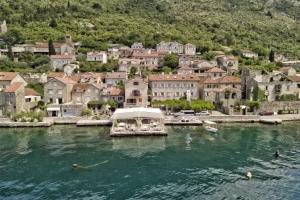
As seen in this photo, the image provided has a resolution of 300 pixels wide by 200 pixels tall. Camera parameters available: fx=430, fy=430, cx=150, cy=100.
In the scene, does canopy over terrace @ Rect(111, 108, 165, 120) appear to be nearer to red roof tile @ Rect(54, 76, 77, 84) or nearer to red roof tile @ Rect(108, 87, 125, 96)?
red roof tile @ Rect(108, 87, 125, 96)

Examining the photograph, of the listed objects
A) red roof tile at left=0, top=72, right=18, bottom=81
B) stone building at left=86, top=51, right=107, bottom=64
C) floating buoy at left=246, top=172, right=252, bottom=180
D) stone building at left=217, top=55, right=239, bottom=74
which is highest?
stone building at left=86, top=51, right=107, bottom=64

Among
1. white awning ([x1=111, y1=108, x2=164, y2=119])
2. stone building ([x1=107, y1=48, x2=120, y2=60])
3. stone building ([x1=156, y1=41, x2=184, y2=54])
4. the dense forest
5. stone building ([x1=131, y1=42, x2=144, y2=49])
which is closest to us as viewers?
white awning ([x1=111, y1=108, x2=164, y2=119])

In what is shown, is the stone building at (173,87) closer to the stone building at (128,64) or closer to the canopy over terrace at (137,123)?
the canopy over terrace at (137,123)

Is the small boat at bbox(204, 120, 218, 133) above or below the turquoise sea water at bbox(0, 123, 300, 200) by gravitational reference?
above

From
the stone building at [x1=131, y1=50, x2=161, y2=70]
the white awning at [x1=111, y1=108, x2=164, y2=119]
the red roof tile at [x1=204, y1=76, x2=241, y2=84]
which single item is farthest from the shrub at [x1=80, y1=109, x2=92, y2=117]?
the stone building at [x1=131, y1=50, x2=161, y2=70]

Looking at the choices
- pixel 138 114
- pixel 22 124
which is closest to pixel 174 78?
pixel 138 114

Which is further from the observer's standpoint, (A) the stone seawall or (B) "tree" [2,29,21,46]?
(B) "tree" [2,29,21,46]
